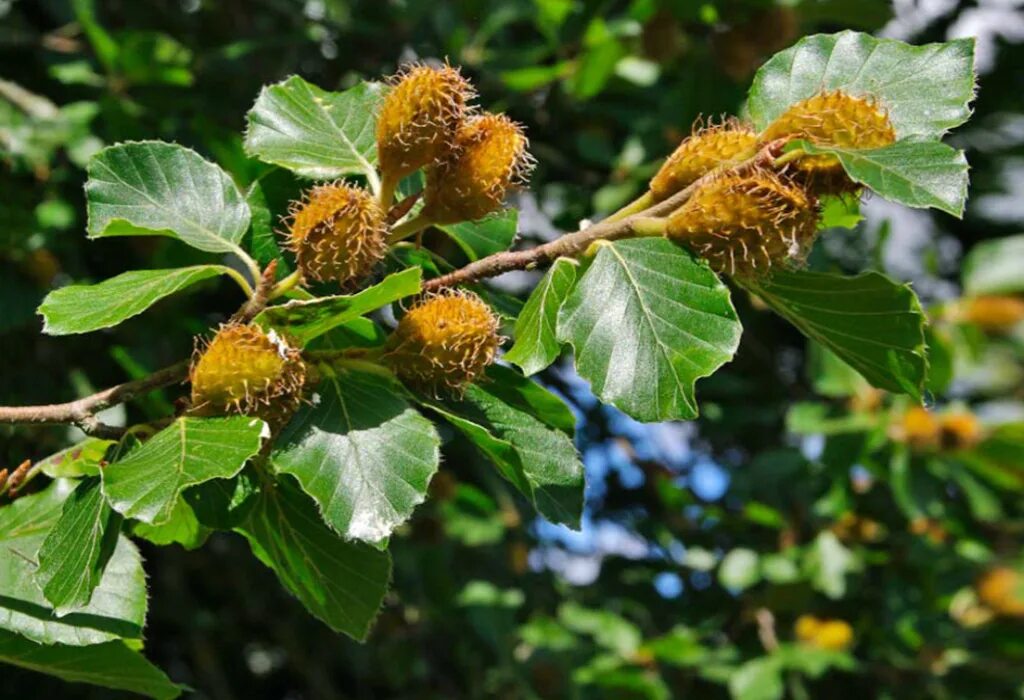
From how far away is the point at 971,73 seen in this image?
3.61 ft

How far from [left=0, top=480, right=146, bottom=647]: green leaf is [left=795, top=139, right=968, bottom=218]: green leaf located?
759mm

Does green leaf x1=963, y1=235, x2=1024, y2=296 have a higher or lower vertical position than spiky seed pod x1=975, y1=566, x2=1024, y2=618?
higher

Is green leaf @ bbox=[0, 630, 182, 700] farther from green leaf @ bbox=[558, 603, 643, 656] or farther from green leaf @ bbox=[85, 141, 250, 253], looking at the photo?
green leaf @ bbox=[558, 603, 643, 656]

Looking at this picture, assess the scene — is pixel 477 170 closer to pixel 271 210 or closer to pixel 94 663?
pixel 271 210

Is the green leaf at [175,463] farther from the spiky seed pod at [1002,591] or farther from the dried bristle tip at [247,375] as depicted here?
the spiky seed pod at [1002,591]

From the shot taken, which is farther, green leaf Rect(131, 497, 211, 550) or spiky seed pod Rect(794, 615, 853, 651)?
spiky seed pod Rect(794, 615, 853, 651)

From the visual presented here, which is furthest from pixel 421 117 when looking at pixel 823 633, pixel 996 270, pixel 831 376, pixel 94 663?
pixel 996 270

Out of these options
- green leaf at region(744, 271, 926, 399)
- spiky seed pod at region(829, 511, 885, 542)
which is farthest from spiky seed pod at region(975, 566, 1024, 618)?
green leaf at region(744, 271, 926, 399)

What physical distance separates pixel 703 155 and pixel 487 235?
319 mm

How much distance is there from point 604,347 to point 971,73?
16.8 inches

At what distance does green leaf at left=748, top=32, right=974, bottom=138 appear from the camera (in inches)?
43.0

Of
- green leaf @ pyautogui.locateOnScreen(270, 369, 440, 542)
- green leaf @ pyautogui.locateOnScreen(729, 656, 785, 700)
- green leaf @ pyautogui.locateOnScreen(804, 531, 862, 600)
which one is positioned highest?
green leaf @ pyautogui.locateOnScreen(270, 369, 440, 542)

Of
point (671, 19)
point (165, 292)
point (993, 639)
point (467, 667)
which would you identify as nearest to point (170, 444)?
point (165, 292)

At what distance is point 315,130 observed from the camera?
4.20ft
